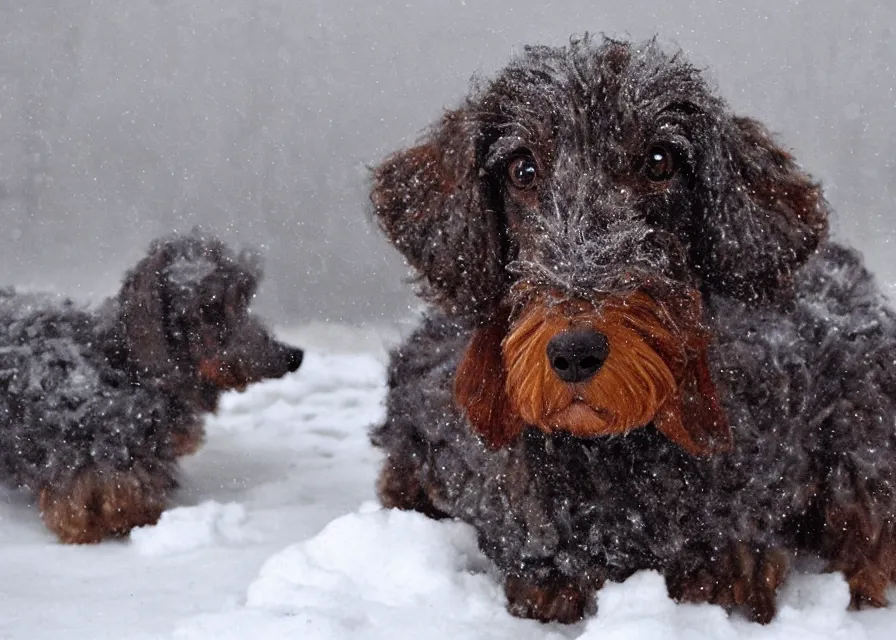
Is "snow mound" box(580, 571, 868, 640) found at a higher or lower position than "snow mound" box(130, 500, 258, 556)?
lower

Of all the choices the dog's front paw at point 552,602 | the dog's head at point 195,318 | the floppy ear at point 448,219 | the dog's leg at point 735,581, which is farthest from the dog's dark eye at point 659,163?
the dog's head at point 195,318

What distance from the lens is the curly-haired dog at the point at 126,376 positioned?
4664 millimetres

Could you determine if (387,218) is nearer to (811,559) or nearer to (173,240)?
(811,559)

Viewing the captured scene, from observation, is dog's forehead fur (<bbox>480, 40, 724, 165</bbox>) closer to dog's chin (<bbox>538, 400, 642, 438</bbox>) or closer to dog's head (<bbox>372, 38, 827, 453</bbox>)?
dog's head (<bbox>372, 38, 827, 453</bbox>)

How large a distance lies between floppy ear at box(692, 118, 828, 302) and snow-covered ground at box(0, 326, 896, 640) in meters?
1.01

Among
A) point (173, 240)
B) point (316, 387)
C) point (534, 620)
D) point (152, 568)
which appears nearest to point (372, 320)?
point (316, 387)

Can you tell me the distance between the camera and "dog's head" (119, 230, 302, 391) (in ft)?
16.6

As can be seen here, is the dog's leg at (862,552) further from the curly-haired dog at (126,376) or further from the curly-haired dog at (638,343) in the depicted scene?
the curly-haired dog at (126,376)

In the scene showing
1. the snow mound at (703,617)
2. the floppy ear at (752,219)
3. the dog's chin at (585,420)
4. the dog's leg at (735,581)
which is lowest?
the snow mound at (703,617)

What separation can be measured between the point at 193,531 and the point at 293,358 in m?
1.46

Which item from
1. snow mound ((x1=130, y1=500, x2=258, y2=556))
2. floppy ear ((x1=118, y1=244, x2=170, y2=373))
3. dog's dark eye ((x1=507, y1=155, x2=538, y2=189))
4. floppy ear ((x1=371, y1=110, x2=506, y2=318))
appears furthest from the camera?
floppy ear ((x1=118, y1=244, x2=170, y2=373))

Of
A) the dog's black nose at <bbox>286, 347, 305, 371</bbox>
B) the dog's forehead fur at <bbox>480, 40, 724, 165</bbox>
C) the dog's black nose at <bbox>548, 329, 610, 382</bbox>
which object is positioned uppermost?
the dog's black nose at <bbox>286, 347, 305, 371</bbox>

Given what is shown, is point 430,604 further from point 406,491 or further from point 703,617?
point 406,491

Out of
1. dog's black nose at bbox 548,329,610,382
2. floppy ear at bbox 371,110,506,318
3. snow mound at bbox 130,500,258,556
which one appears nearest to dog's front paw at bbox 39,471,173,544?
snow mound at bbox 130,500,258,556
